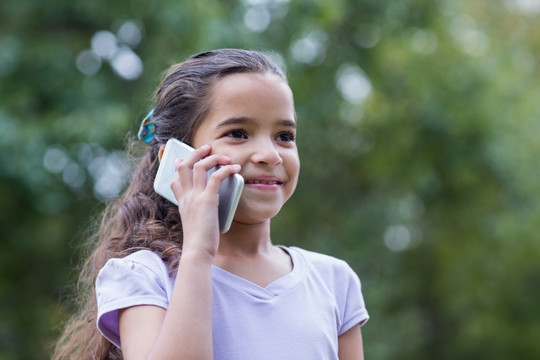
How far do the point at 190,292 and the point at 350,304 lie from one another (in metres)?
0.64

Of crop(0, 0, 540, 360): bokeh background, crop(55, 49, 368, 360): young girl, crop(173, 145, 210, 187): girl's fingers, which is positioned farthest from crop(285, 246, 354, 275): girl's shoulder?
crop(0, 0, 540, 360): bokeh background

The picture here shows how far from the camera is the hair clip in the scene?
2.25 meters

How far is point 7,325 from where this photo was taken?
780cm

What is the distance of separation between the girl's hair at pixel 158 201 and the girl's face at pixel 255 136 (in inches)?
2.0

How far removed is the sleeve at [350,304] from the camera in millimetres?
2109

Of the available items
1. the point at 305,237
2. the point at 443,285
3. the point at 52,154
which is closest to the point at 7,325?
the point at 52,154

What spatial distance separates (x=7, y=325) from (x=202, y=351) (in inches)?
→ 267

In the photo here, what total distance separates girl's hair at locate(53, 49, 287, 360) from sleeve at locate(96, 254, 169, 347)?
0.09 metres

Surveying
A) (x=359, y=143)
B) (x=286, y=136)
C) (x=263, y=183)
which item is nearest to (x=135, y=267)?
(x=263, y=183)

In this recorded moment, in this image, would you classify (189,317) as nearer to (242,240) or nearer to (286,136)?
(242,240)

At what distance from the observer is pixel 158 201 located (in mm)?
2232

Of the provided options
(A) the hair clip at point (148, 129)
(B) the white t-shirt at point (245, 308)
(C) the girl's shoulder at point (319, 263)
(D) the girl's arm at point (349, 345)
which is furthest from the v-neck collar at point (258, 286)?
(A) the hair clip at point (148, 129)

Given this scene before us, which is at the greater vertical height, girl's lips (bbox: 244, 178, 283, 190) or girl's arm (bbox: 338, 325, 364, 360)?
girl's lips (bbox: 244, 178, 283, 190)

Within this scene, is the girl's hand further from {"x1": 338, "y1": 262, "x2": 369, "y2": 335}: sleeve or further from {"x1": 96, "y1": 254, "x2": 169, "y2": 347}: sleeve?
{"x1": 338, "y1": 262, "x2": 369, "y2": 335}: sleeve
